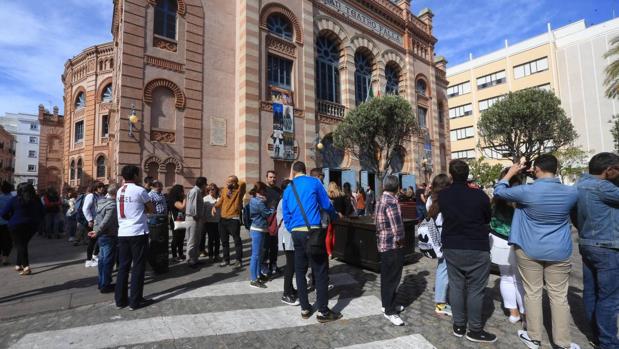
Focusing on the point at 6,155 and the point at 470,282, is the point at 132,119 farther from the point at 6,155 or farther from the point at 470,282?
Answer: the point at 6,155

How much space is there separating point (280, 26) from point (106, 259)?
1499cm

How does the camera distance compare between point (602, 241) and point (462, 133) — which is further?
point (462, 133)

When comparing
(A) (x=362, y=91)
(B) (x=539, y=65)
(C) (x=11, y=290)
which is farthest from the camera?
(B) (x=539, y=65)

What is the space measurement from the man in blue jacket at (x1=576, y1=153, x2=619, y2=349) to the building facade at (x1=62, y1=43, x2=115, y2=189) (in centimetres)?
3020

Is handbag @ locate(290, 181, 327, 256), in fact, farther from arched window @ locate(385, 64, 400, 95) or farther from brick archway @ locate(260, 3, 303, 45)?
arched window @ locate(385, 64, 400, 95)

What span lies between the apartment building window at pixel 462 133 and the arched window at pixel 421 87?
2082 cm

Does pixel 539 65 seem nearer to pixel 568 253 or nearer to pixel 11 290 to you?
pixel 568 253

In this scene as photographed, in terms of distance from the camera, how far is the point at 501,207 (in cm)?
380

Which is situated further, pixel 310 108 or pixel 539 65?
pixel 539 65

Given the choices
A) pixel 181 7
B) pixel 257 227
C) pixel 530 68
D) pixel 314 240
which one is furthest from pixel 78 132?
pixel 530 68

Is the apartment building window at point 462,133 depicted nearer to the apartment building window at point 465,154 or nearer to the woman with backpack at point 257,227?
the apartment building window at point 465,154

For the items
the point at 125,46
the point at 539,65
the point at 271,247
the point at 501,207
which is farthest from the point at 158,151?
the point at 539,65

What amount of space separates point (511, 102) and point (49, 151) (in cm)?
4727

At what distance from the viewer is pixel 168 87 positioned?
43.5 feet
